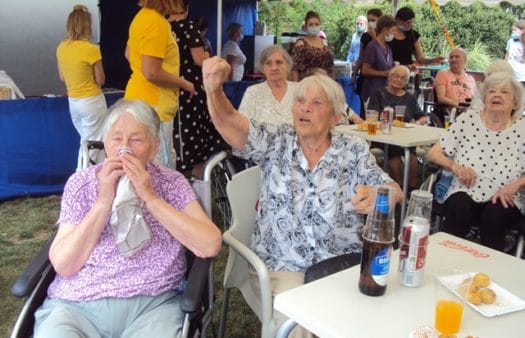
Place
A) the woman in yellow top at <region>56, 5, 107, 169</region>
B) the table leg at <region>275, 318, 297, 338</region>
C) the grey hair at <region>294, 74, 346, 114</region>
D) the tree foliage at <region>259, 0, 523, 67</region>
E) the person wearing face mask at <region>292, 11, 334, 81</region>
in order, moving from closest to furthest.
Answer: the table leg at <region>275, 318, 297, 338</region> < the grey hair at <region>294, 74, 346, 114</region> < the woman in yellow top at <region>56, 5, 107, 169</region> < the person wearing face mask at <region>292, 11, 334, 81</region> < the tree foliage at <region>259, 0, 523, 67</region>

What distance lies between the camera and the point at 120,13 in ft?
27.7

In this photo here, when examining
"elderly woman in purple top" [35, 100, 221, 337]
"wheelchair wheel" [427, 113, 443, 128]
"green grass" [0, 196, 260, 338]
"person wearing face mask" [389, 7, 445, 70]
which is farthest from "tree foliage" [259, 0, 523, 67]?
"elderly woman in purple top" [35, 100, 221, 337]

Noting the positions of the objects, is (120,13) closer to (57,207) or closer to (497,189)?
(57,207)

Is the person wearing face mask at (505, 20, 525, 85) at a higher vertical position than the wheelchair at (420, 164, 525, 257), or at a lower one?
higher

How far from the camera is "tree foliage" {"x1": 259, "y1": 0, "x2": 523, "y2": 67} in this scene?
12.8 meters

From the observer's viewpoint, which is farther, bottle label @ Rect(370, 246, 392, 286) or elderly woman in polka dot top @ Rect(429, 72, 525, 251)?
elderly woman in polka dot top @ Rect(429, 72, 525, 251)

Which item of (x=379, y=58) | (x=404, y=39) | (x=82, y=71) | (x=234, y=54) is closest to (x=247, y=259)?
(x=82, y=71)

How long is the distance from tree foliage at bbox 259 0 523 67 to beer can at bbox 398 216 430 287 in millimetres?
11860

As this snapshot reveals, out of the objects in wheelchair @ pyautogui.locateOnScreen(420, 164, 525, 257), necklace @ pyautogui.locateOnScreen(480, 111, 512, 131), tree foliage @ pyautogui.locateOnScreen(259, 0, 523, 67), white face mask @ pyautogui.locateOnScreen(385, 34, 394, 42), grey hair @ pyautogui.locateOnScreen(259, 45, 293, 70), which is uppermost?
tree foliage @ pyautogui.locateOnScreen(259, 0, 523, 67)

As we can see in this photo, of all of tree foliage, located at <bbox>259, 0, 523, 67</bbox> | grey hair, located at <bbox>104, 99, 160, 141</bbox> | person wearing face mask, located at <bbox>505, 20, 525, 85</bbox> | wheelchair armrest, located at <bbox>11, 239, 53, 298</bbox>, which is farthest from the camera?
tree foliage, located at <bbox>259, 0, 523, 67</bbox>

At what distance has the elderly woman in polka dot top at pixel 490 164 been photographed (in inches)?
101

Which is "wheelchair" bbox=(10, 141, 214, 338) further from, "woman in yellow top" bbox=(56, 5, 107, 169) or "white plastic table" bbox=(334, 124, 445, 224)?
"woman in yellow top" bbox=(56, 5, 107, 169)

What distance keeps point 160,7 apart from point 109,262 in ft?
5.56

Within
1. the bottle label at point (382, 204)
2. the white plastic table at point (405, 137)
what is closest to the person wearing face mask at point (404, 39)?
the white plastic table at point (405, 137)
